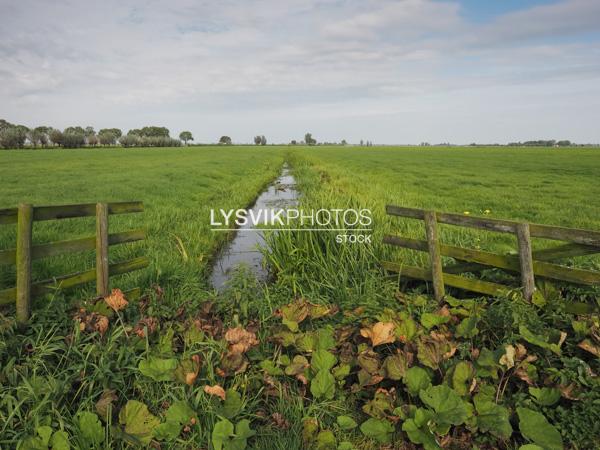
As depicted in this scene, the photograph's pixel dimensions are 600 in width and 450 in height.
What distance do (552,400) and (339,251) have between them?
12.9 ft

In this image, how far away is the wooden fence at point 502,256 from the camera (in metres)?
4.12

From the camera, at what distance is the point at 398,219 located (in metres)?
8.54

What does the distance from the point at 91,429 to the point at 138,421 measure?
0.31 m

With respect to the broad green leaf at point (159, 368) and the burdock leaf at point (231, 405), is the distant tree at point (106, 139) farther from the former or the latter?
the burdock leaf at point (231, 405)

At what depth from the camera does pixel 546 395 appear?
2957 millimetres

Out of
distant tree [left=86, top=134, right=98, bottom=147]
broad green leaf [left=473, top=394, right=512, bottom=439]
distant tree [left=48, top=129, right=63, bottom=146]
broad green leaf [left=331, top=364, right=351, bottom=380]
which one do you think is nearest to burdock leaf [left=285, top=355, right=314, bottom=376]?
broad green leaf [left=331, top=364, right=351, bottom=380]

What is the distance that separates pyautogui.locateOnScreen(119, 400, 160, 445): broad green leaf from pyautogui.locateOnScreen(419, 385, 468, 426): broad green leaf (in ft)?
6.55

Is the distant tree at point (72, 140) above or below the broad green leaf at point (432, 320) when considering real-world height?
above

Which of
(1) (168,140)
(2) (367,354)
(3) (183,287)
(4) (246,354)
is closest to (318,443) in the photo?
(2) (367,354)

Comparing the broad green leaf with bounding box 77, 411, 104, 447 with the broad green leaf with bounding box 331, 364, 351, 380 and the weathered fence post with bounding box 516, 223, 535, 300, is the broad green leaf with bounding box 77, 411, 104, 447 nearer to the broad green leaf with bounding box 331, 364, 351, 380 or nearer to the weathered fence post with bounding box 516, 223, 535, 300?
the broad green leaf with bounding box 331, 364, 351, 380

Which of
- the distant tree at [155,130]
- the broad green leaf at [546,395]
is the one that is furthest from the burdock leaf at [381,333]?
the distant tree at [155,130]

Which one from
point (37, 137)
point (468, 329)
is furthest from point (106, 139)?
point (468, 329)

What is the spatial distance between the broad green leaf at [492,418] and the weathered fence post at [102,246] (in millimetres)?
4327

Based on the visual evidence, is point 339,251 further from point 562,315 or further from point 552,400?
point 552,400
